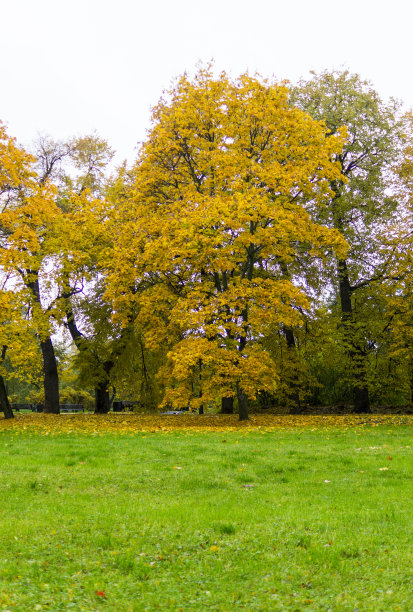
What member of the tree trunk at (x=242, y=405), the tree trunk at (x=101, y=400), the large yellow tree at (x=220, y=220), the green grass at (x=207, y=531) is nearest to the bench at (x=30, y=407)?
the tree trunk at (x=101, y=400)

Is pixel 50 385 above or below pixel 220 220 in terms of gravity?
below

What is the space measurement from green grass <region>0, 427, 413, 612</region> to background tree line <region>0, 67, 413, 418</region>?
780 centimetres

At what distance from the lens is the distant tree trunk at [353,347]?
82.5 feet

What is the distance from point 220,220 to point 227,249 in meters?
1.14

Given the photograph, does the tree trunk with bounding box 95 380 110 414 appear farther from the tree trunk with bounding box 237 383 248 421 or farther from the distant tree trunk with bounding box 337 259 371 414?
the distant tree trunk with bounding box 337 259 371 414

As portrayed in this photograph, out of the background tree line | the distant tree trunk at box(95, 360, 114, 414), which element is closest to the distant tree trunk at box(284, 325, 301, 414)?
the background tree line

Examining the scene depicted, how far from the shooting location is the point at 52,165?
109 ft

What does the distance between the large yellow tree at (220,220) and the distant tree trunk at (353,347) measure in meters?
4.67

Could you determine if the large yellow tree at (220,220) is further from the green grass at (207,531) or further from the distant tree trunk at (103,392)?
the green grass at (207,531)

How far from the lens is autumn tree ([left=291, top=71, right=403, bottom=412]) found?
25781 millimetres

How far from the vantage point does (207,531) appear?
655cm

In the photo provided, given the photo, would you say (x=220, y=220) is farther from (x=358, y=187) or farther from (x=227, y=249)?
(x=358, y=187)

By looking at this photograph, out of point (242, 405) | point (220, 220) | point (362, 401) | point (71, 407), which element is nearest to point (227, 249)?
point (220, 220)

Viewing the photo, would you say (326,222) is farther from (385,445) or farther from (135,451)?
(135,451)
